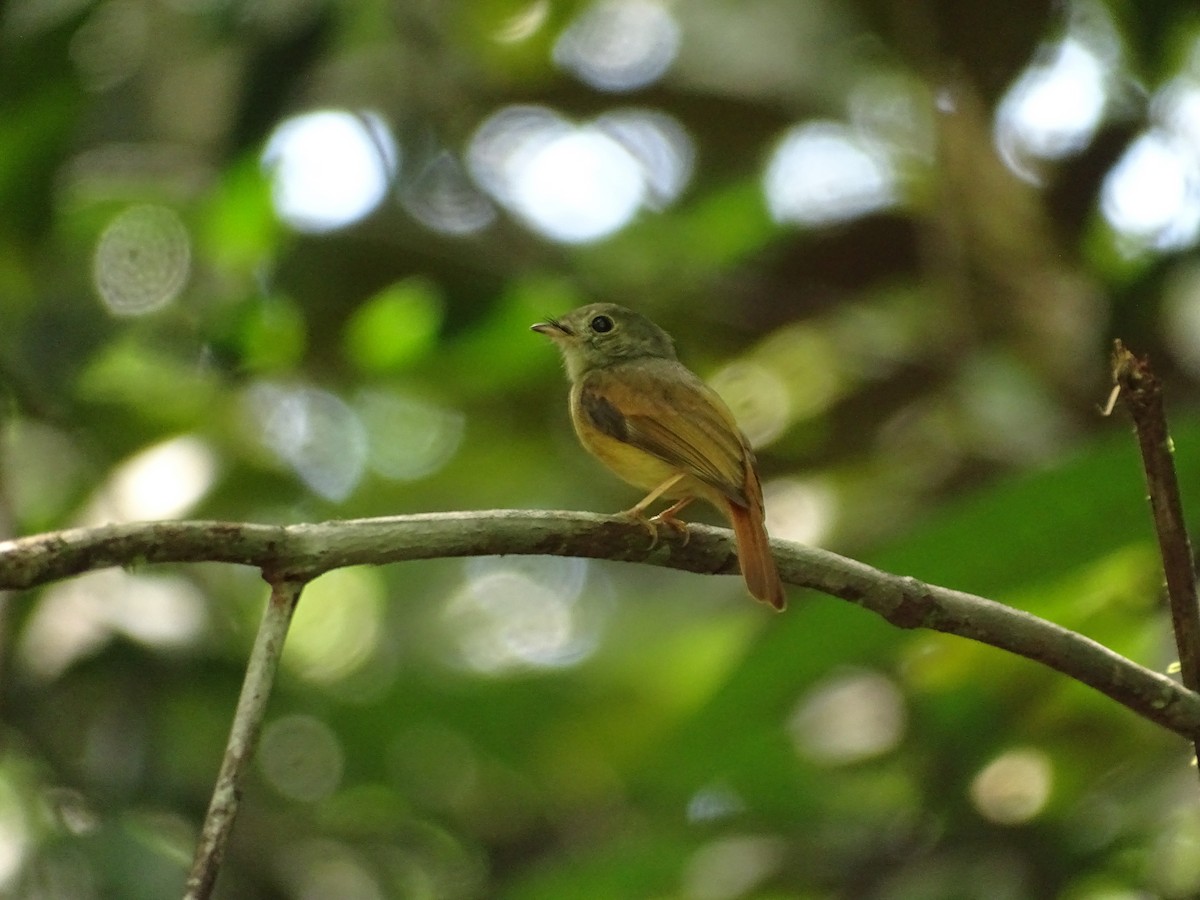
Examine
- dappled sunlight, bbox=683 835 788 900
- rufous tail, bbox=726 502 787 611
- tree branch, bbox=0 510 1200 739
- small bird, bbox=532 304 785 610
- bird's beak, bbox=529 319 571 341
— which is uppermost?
bird's beak, bbox=529 319 571 341

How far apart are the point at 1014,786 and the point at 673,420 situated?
58.2 inches

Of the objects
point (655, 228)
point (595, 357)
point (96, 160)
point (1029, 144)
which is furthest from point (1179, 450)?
point (96, 160)

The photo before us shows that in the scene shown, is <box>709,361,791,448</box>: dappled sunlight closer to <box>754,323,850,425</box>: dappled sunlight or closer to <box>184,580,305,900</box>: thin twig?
<box>754,323,850,425</box>: dappled sunlight

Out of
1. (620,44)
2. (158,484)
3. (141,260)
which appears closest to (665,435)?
(158,484)

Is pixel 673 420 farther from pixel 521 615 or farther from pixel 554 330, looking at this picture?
pixel 521 615

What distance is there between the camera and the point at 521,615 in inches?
314

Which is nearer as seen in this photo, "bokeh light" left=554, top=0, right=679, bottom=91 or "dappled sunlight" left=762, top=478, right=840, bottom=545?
"dappled sunlight" left=762, top=478, right=840, bottom=545

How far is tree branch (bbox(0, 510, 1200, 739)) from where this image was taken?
1.71m

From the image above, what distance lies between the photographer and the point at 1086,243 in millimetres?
5656

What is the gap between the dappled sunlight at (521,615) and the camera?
744 centimetres

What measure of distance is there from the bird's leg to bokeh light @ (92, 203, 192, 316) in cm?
220

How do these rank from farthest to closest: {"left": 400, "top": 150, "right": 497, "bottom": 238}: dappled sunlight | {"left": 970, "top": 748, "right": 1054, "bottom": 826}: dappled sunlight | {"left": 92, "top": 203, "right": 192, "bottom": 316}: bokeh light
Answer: {"left": 400, "top": 150, "right": 497, "bottom": 238}: dappled sunlight, {"left": 92, "top": 203, "right": 192, "bottom": 316}: bokeh light, {"left": 970, "top": 748, "right": 1054, "bottom": 826}: dappled sunlight

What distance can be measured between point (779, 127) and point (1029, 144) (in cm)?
140

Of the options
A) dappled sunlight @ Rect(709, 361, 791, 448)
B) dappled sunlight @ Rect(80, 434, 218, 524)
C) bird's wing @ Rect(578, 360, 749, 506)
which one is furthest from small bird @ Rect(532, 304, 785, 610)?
dappled sunlight @ Rect(709, 361, 791, 448)
